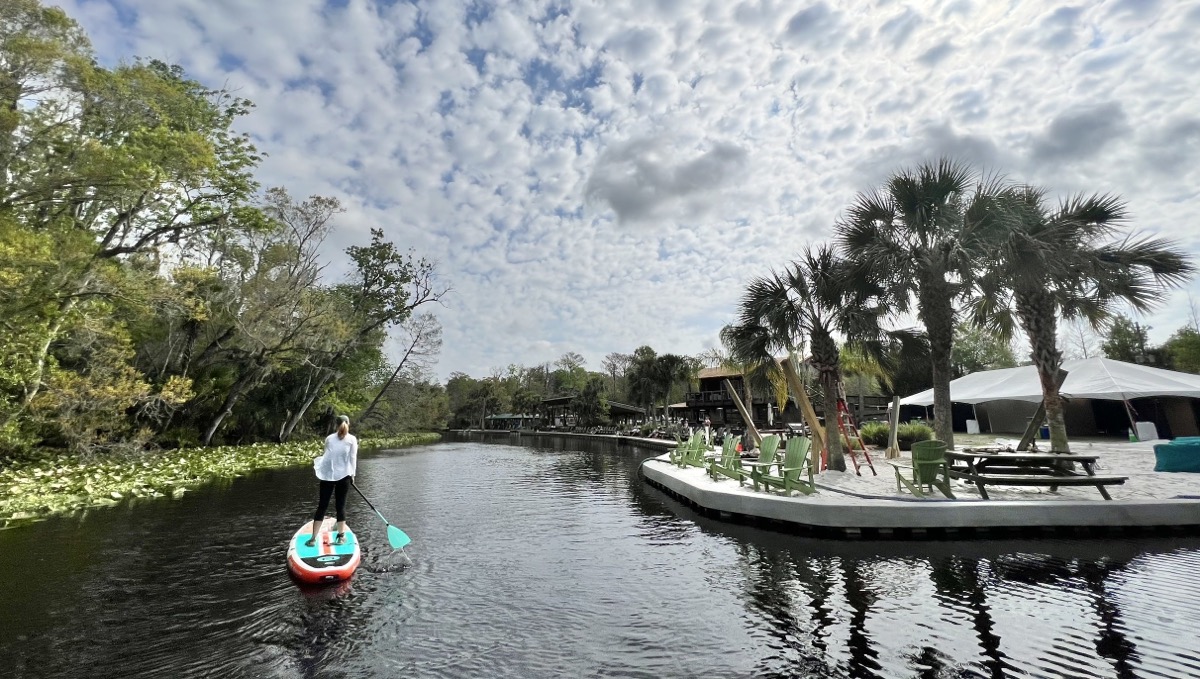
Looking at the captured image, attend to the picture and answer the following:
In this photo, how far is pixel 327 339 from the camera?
2850 cm

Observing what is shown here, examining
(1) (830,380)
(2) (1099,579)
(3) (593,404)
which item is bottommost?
(2) (1099,579)

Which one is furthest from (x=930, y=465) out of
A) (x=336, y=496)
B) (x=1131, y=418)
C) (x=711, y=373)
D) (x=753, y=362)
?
(x=711, y=373)

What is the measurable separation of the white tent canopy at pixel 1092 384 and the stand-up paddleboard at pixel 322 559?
75.4 ft

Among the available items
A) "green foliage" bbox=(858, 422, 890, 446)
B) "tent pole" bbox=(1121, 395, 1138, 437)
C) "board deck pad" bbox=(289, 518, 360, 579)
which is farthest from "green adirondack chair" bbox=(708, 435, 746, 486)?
"tent pole" bbox=(1121, 395, 1138, 437)

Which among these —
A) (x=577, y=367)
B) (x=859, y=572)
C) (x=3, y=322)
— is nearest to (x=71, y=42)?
(x=3, y=322)

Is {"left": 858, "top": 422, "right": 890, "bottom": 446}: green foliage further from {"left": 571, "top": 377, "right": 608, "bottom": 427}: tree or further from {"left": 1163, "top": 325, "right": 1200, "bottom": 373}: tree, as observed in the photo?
{"left": 571, "top": 377, "right": 608, "bottom": 427}: tree

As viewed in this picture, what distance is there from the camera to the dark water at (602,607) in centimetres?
445

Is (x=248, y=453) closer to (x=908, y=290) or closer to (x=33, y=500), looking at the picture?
(x=33, y=500)

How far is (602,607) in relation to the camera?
588 centimetres

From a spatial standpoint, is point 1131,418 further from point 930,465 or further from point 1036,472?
point 930,465

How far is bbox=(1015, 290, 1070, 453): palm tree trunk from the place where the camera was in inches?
466

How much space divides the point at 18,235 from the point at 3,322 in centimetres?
276

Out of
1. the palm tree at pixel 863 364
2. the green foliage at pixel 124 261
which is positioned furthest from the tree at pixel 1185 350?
the green foliage at pixel 124 261

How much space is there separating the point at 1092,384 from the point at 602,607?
26.9m
